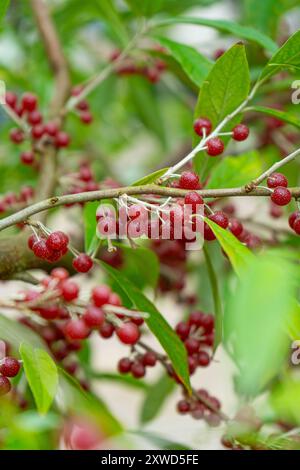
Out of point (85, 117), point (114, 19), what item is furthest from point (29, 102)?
point (114, 19)

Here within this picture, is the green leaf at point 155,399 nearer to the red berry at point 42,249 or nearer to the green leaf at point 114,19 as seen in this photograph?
the green leaf at point 114,19

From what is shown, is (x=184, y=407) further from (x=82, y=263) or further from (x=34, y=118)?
(x=34, y=118)

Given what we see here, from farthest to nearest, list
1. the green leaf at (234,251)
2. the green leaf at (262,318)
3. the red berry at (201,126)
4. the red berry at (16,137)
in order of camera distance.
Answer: the red berry at (16,137)
the red berry at (201,126)
the green leaf at (234,251)
the green leaf at (262,318)

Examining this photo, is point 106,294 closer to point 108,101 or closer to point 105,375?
point 105,375

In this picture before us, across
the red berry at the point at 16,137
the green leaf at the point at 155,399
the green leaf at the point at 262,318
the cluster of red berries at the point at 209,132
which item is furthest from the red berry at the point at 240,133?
the green leaf at the point at 155,399

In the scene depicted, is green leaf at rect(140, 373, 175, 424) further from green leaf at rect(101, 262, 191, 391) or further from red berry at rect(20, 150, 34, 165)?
green leaf at rect(101, 262, 191, 391)

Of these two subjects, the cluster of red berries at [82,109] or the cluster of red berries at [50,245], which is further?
the cluster of red berries at [82,109]

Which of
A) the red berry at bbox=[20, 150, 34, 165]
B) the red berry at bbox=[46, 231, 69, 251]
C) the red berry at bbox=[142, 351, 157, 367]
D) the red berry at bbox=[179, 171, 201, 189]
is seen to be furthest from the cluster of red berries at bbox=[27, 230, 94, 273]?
the red berry at bbox=[20, 150, 34, 165]
